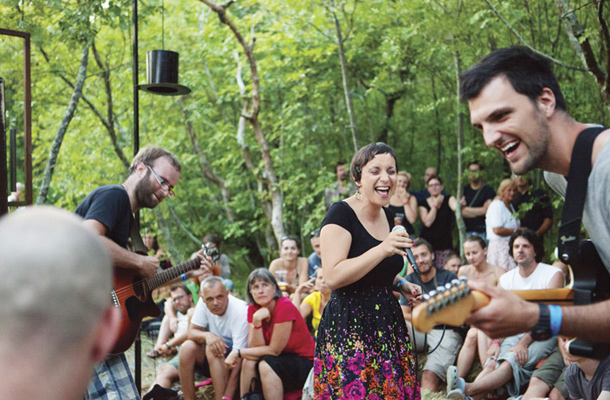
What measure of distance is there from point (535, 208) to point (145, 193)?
523 cm

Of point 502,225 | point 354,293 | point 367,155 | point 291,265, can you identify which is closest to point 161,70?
point 291,265

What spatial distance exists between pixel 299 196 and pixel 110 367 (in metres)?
8.60

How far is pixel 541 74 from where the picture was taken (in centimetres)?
188

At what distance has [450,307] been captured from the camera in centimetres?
160

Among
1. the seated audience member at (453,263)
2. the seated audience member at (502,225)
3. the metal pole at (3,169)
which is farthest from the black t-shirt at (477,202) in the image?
the metal pole at (3,169)

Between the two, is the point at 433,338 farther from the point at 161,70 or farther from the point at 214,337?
the point at 161,70

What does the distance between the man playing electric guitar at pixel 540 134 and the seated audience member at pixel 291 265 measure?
5820 mm

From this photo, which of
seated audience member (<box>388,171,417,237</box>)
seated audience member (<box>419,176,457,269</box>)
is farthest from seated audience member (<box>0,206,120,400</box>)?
seated audience member (<box>419,176,457,269</box>)

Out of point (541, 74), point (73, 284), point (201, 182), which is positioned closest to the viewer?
point (73, 284)

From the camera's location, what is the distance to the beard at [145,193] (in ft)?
11.7

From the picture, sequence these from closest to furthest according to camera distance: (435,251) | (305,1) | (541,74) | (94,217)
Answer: (541,74), (94,217), (435,251), (305,1)

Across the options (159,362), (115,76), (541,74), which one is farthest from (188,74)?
(541,74)

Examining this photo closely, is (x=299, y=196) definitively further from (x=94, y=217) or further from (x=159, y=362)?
(x=94, y=217)

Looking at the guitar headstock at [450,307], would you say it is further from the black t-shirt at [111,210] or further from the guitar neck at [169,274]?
the guitar neck at [169,274]
